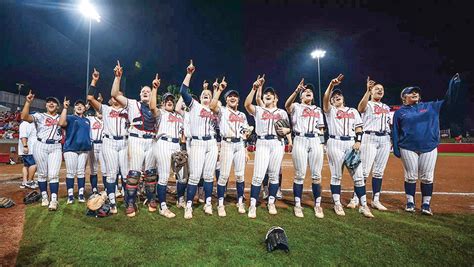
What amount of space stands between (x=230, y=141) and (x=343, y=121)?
87.1 inches

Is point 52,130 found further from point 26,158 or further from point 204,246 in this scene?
point 204,246

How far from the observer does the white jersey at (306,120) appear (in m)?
4.81

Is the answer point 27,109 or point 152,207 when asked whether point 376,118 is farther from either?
point 27,109

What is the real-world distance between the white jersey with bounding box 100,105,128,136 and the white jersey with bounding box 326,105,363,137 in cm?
410

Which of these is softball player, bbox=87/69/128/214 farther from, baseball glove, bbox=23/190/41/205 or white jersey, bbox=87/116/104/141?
baseball glove, bbox=23/190/41/205

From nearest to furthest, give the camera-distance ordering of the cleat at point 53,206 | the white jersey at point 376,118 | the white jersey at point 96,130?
the cleat at point 53,206 < the white jersey at point 376,118 < the white jersey at point 96,130

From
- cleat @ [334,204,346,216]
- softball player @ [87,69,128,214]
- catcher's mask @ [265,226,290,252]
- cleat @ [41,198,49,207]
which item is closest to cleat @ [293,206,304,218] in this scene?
cleat @ [334,204,346,216]

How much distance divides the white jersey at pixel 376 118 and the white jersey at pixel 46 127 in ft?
21.1

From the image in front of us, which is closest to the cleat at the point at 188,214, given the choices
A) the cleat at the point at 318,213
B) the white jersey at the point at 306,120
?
the cleat at the point at 318,213

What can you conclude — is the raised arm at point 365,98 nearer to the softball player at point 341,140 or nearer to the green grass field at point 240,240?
the softball player at point 341,140

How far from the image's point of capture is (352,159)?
4.72 metres

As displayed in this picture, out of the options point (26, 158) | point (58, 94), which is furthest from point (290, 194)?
point (58, 94)

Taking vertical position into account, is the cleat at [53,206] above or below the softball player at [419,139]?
below

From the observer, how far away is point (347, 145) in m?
4.93
